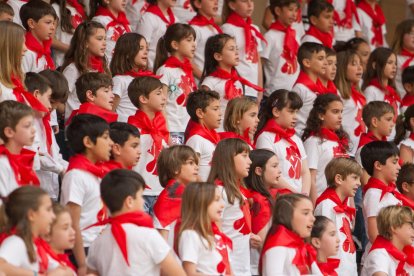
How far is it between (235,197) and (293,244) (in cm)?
60

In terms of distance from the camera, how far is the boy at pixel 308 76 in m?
8.84

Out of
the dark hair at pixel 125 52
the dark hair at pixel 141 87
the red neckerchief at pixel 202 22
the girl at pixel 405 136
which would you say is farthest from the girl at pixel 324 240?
the red neckerchief at pixel 202 22

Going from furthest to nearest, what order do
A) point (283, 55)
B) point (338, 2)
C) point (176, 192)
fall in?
point (338, 2), point (283, 55), point (176, 192)

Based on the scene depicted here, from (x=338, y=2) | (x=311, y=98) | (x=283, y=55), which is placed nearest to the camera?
(x=311, y=98)

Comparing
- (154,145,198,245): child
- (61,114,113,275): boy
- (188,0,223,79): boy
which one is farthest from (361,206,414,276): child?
(188,0,223,79): boy

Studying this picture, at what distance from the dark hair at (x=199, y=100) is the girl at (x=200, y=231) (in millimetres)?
1563

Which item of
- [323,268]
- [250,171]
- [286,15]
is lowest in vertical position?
[323,268]

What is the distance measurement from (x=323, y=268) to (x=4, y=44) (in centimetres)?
243

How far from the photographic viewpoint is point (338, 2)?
36.2 feet

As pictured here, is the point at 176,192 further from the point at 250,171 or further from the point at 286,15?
the point at 286,15

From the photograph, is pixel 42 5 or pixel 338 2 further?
pixel 338 2

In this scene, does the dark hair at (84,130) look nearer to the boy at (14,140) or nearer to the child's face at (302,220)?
the boy at (14,140)

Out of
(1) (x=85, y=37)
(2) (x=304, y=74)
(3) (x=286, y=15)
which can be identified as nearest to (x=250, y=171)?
(1) (x=85, y=37)

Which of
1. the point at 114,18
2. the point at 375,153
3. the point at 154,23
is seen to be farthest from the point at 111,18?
the point at 375,153
